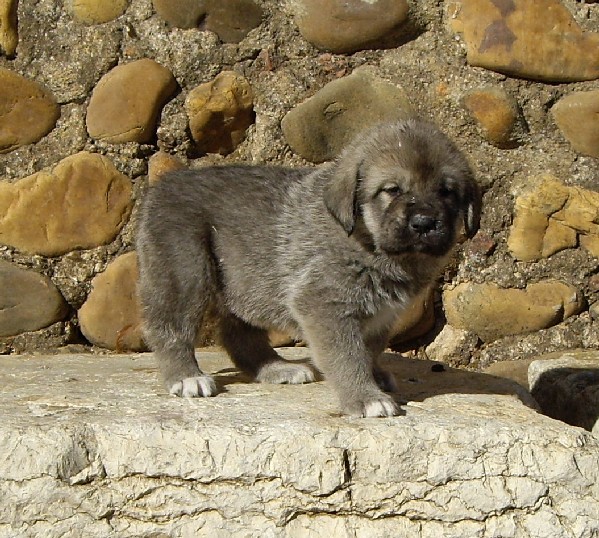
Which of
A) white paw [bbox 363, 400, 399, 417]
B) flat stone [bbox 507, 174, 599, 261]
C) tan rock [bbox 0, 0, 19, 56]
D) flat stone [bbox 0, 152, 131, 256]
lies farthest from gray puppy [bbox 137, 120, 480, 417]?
tan rock [bbox 0, 0, 19, 56]

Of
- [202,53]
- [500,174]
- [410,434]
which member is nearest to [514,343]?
[500,174]

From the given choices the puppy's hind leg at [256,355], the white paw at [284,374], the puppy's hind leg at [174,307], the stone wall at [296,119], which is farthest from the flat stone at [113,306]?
the white paw at [284,374]

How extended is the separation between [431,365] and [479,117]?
109 cm

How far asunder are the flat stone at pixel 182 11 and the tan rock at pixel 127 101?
215 mm

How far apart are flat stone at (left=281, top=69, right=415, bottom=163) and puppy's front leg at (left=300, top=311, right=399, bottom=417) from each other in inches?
42.4

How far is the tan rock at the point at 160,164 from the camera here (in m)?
4.14

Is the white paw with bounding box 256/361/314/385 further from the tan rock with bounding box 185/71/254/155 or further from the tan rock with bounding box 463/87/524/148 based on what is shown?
the tan rock with bounding box 463/87/524/148

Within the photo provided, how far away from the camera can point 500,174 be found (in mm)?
Answer: 4117

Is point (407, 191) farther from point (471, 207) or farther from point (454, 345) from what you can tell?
point (454, 345)

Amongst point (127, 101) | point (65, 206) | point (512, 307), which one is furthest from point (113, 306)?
point (512, 307)

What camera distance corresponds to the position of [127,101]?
409 centimetres

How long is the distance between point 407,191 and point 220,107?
3.92 ft

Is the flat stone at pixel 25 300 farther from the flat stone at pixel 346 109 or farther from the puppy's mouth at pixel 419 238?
the puppy's mouth at pixel 419 238

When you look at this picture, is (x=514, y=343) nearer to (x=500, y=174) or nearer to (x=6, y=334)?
(x=500, y=174)
